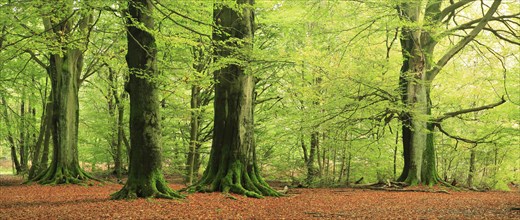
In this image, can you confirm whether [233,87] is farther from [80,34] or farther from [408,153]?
[408,153]

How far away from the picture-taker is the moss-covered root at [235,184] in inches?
404

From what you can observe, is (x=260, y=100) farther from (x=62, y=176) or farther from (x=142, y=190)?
(x=142, y=190)

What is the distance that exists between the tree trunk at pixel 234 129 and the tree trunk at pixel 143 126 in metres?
2.05

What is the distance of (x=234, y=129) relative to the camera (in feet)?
34.7

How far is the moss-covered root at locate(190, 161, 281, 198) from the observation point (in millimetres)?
10273

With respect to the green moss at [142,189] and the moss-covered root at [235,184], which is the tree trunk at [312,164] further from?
the green moss at [142,189]

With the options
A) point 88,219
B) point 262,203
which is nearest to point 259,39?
point 262,203

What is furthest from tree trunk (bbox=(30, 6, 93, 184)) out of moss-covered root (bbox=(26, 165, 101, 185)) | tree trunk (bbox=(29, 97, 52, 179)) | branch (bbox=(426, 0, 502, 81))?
branch (bbox=(426, 0, 502, 81))

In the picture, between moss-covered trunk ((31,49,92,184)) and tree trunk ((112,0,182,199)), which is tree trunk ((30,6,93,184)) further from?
tree trunk ((112,0,182,199))

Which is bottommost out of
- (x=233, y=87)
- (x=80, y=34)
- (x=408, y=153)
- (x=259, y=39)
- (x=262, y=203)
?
(x=262, y=203)

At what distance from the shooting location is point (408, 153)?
14406 mm

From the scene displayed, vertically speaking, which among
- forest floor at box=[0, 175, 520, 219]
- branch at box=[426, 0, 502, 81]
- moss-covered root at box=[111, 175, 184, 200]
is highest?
branch at box=[426, 0, 502, 81]

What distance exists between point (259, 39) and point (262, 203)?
9.88 meters

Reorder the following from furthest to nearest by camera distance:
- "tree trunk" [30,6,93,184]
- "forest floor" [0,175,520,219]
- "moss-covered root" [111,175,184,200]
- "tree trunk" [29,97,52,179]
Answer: "tree trunk" [29,97,52,179]
"tree trunk" [30,6,93,184]
"moss-covered root" [111,175,184,200]
"forest floor" [0,175,520,219]
